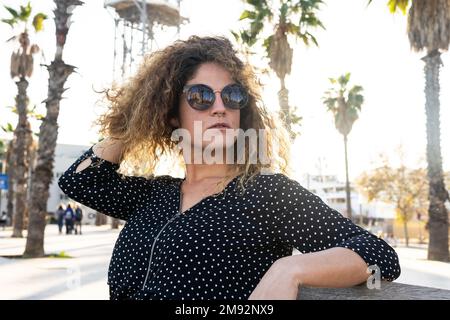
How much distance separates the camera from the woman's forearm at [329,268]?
3.96 ft

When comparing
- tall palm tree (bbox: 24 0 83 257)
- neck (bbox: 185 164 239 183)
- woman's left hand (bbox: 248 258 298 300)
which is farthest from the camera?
tall palm tree (bbox: 24 0 83 257)

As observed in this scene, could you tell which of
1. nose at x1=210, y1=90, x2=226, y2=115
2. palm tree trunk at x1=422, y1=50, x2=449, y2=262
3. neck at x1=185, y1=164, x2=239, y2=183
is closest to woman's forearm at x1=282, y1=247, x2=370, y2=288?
neck at x1=185, y1=164, x2=239, y2=183

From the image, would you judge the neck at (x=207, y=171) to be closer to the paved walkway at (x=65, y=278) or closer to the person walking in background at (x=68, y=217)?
the paved walkway at (x=65, y=278)

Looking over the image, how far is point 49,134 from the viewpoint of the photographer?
1251 cm

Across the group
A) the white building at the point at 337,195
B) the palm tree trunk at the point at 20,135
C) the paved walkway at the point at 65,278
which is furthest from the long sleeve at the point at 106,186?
the white building at the point at 337,195

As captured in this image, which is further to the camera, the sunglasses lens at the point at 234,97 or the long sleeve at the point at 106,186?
the long sleeve at the point at 106,186

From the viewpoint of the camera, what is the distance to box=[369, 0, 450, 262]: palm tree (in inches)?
633

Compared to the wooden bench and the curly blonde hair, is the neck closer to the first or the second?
the curly blonde hair

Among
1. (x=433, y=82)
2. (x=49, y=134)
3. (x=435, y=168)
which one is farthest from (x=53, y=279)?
(x=433, y=82)

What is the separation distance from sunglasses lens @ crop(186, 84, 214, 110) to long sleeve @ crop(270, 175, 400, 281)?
510 mm

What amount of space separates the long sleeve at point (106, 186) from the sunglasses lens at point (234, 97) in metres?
0.50

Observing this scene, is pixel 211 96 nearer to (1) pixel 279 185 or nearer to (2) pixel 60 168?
(1) pixel 279 185

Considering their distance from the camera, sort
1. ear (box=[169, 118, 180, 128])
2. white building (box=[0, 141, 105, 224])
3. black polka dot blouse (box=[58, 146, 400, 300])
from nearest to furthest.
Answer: black polka dot blouse (box=[58, 146, 400, 300]) < ear (box=[169, 118, 180, 128]) < white building (box=[0, 141, 105, 224])

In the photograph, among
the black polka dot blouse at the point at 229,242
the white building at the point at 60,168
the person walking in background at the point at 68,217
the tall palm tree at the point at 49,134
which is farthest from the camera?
the white building at the point at 60,168
